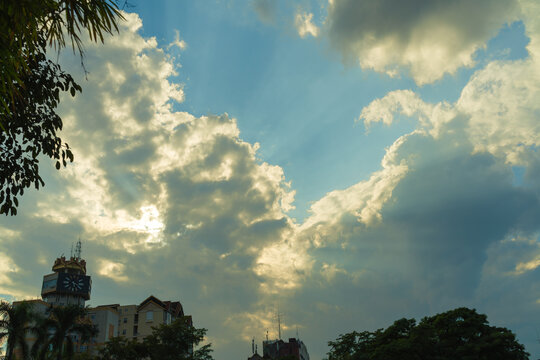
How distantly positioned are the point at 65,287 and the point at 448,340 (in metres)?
87.8

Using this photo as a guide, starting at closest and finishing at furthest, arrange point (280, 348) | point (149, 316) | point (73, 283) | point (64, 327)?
point (64, 327) < point (149, 316) < point (73, 283) < point (280, 348)

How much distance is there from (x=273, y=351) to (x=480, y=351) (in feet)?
334

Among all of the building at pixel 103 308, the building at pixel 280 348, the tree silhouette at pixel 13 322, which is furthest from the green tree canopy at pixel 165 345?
the building at pixel 280 348

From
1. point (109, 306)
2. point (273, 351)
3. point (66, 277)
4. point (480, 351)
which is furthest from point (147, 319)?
point (480, 351)

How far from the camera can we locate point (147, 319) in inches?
3716

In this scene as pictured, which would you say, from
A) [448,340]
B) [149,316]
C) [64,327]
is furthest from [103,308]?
[448,340]

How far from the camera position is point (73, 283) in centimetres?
9912

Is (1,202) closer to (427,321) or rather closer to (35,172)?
(35,172)

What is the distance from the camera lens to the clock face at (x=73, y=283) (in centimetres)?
9831

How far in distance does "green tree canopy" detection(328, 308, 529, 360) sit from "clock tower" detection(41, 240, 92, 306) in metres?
77.3

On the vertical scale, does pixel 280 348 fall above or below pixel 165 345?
above

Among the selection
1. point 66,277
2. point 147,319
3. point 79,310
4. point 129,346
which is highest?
point 66,277

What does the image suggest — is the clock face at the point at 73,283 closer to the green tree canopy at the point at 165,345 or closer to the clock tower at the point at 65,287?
the clock tower at the point at 65,287

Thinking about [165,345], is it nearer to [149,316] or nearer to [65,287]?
[149,316]
